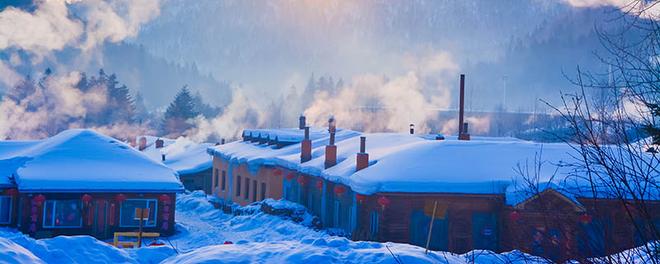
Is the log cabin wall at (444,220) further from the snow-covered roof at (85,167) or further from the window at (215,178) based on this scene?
the window at (215,178)

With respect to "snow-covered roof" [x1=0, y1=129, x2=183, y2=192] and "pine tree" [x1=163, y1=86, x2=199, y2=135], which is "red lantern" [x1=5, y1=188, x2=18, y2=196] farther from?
"pine tree" [x1=163, y1=86, x2=199, y2=135]

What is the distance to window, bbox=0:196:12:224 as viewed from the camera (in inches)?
987

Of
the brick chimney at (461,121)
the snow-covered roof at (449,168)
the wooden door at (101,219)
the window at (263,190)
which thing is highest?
the brick chimney at (461,121)

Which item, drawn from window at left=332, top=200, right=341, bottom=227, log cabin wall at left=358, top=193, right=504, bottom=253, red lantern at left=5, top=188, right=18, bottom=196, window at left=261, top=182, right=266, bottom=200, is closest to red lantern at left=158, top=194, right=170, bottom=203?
red lantern at left=5, top=188, right=18, bottom=196

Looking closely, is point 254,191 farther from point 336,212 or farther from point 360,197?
point 360,197

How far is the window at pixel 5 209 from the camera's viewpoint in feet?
82.3

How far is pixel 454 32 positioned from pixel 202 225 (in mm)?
158295

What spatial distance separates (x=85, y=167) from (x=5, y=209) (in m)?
2.76

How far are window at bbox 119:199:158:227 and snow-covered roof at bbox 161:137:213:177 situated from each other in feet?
62.8

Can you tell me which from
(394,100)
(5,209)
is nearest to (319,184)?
(5,209)

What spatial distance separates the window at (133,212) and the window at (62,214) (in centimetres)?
133

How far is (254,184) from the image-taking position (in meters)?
34.7

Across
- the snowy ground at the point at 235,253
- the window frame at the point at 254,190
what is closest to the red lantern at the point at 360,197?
the snowy ground at the point at 235,253

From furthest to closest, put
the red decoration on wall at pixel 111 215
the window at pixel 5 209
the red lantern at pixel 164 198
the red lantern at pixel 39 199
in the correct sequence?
the red lantern at pixel 164 198
the red decoration on wall at pixel 111 215
the window at pixel 5 209
the red lantern at pixel 39 199
